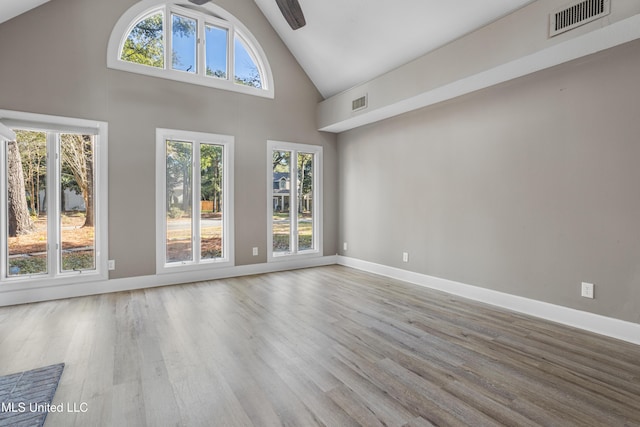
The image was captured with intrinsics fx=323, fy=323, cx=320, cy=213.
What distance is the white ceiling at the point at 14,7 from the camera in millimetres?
3475

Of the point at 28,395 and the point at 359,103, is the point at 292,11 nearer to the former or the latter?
the point at 359,103

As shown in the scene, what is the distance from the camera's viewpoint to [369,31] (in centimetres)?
436

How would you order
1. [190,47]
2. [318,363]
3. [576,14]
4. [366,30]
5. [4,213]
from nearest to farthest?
[318,363] → [576,14] → [4,213] → [366,30] → [190,47]

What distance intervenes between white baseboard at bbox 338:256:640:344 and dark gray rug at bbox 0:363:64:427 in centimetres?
414

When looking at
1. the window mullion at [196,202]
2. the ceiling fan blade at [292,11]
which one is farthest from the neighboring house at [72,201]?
the ceiling fan blade at [292,11]

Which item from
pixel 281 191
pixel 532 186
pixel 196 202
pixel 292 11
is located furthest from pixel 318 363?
pixel 281 191

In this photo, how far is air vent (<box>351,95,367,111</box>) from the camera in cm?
504

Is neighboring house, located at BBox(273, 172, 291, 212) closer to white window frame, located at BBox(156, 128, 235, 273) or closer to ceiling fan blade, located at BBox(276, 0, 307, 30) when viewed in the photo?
white window frame, located at BBox(156, 128, 235, 273)

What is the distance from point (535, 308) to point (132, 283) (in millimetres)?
5060

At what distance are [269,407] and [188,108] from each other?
4431mm

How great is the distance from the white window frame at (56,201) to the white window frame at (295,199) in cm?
240

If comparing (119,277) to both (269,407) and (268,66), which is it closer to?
(269,407)

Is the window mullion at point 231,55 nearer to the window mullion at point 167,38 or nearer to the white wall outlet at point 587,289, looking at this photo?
the window mullion at point 167,38

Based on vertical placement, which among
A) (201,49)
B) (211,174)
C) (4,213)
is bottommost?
(4,213)
